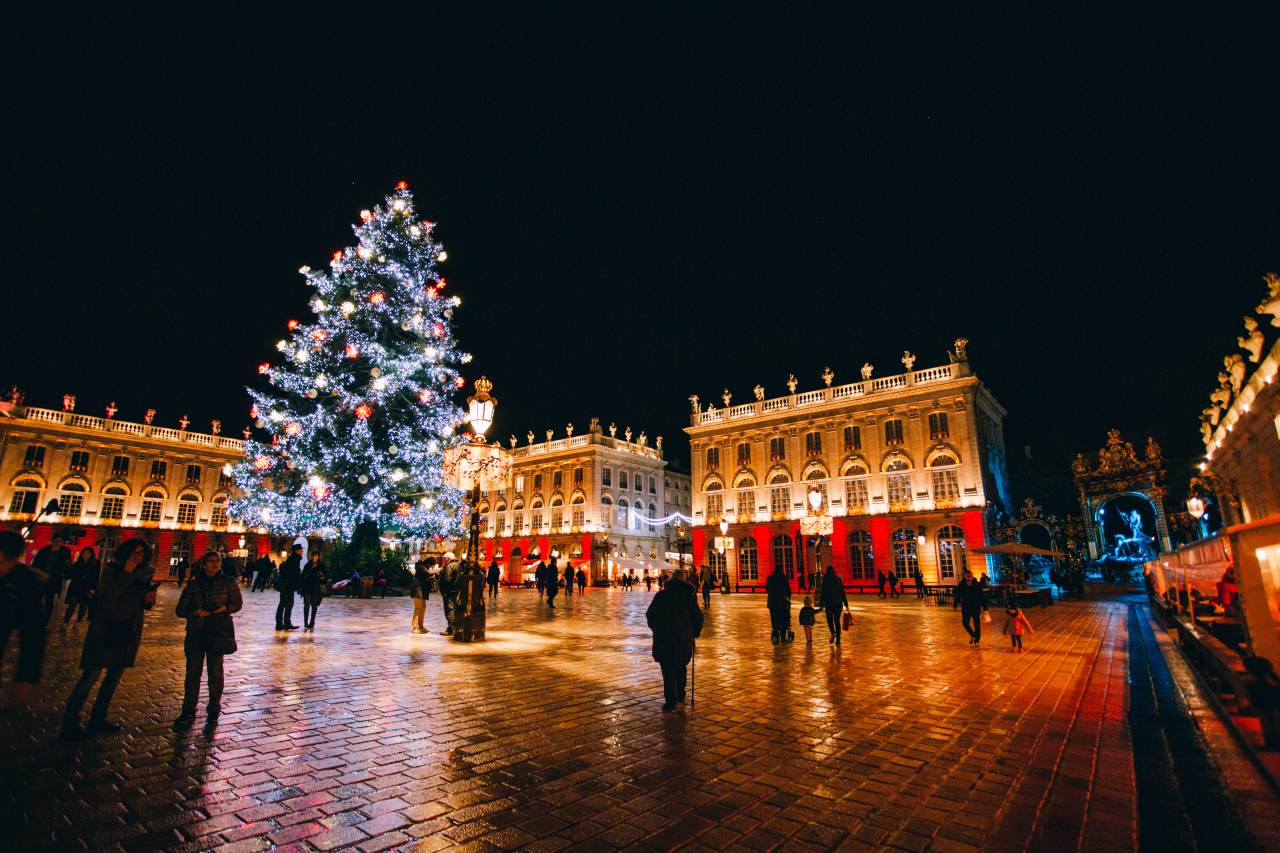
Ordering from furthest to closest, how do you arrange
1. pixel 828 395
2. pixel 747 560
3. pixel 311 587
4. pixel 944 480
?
pixel 747 560
pixel 828 395
pixel 944 480
pixel 311 587

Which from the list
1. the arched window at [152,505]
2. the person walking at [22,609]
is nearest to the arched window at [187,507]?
the arched window at [152,505]

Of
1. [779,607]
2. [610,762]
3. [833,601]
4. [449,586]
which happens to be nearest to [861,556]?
[833,601]

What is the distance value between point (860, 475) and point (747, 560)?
9235 millimetres

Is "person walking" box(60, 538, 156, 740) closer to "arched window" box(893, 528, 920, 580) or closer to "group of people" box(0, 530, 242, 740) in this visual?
"group of people" box(0, 530, 242, 740)

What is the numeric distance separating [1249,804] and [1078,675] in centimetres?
532

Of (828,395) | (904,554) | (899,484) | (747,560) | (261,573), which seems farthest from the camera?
(747,560)

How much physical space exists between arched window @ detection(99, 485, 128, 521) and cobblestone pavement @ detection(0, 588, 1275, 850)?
49.0 m

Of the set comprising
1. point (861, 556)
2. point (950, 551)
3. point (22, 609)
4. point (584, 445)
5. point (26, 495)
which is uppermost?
point (584, 445)

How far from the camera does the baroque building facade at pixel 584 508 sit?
52.4 meters

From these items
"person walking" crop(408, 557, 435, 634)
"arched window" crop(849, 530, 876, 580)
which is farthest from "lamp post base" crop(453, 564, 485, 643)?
"arched window" crop(849, 530, 876, 580)

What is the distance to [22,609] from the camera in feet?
12.2

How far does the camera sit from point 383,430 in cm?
2461

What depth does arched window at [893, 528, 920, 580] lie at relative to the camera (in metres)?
36.6

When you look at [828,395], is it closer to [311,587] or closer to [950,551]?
[950,551]
